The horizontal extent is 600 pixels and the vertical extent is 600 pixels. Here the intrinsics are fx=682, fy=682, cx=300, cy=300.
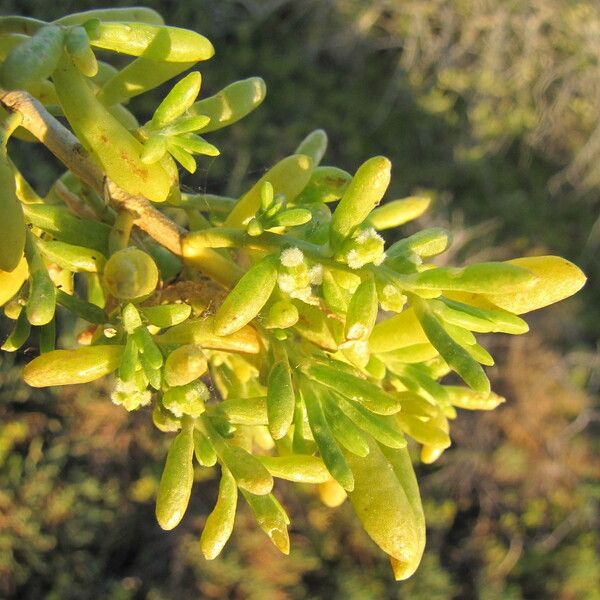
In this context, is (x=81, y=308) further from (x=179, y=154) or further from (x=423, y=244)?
(x=423, y=244)

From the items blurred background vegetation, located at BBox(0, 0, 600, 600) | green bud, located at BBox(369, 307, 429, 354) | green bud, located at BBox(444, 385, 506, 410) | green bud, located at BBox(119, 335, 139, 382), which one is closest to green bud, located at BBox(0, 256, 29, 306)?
green bud, located at BBox(119, 335, 139, 382)

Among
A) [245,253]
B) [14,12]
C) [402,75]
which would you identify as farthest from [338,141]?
[245,253]

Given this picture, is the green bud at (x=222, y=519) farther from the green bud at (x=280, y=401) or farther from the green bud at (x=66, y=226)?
the green bud at (x=66, y=226)

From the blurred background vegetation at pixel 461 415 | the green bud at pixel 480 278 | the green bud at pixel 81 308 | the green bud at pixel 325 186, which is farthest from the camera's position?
the blurred background vegetation at pixel 461 415

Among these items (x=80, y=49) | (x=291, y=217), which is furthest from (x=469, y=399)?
(x=80, y=49)

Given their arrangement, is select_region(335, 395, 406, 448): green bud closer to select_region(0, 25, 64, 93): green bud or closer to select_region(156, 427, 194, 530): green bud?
select_region(156, 427, 194, 530): green bud

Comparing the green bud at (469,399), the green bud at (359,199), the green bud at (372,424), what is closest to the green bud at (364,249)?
the green bud at (359,199)
